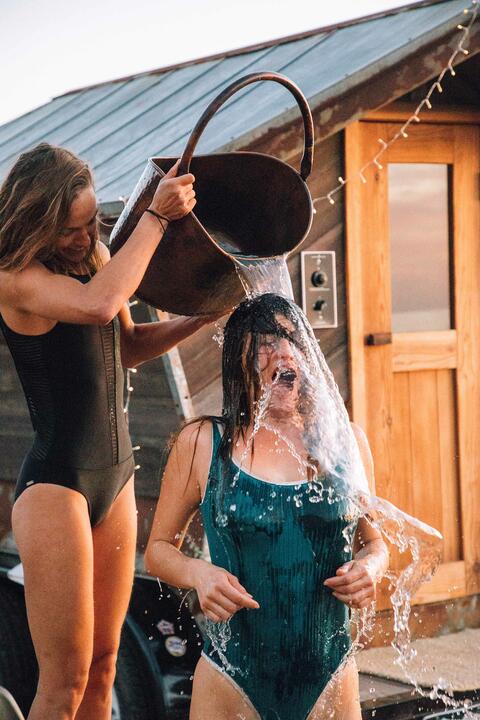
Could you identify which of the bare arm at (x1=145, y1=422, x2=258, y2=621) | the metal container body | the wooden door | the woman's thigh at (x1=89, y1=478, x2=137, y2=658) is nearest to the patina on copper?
the metal container body

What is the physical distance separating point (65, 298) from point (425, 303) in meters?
3.02

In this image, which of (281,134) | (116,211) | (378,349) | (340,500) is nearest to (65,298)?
(340,500)

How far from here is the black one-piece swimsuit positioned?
2.84 metres

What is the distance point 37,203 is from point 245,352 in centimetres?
73

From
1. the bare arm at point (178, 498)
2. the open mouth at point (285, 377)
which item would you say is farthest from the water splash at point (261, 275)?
the bare arm at point (178, 498)

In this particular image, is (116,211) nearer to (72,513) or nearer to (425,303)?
(72,513)

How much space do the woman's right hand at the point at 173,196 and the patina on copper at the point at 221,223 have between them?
37 mm

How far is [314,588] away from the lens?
7.45 ft

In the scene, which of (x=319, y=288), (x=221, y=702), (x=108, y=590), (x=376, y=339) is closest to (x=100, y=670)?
(x=108, y=590)

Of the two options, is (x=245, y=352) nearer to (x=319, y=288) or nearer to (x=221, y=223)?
(x=221, y=223)

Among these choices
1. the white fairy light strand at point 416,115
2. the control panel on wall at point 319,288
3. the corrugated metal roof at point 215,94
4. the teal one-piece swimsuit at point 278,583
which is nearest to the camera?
the teal one-piece swimsuit at point 278,583

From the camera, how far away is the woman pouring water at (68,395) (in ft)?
8.59

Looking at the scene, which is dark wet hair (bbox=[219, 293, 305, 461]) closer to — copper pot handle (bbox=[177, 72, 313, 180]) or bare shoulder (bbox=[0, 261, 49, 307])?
copper pot handle (bbox=[177, 72, 313, 180])

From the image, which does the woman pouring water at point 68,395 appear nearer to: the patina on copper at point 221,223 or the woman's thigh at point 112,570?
the woman's thigh at point 112,570
